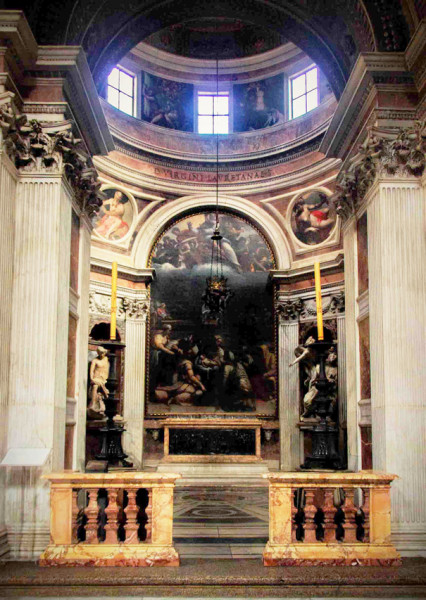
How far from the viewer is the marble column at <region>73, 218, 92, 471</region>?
37.1 ft

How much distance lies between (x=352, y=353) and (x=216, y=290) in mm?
9990

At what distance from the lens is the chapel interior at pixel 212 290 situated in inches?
313

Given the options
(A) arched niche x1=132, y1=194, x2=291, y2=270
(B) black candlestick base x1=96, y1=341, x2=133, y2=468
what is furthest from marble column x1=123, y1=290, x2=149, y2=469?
(B) black candlestick base x1=96, y1=341, x2=133, y2=468

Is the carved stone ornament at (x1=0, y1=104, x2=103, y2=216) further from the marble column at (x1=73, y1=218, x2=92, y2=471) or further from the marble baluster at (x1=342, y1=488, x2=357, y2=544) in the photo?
the marble baluster at (x1=342, y1=488, x2=357, y2=544)

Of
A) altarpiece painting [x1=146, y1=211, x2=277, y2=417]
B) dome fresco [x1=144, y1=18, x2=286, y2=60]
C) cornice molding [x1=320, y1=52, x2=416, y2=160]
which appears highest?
dome fresco [x1=144, y1=18, x2=286, y2=60]

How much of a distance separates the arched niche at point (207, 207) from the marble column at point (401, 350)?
1224 cm

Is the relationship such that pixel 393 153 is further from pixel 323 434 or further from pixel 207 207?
pixel 207 207

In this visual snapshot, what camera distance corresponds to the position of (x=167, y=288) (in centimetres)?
2217

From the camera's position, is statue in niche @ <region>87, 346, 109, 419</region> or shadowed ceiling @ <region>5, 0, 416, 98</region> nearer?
shadowed ceiling @ <region>5, 0, 416, 98</region>

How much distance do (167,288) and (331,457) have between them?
11.7 meters

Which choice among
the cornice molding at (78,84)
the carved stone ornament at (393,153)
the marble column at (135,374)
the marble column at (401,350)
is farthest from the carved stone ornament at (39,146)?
the marble column at (135,374)

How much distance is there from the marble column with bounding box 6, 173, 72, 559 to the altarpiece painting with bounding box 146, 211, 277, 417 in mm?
11741

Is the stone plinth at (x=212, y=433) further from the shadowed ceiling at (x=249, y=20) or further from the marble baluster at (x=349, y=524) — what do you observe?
the marble baluster at (x=349, y=524)

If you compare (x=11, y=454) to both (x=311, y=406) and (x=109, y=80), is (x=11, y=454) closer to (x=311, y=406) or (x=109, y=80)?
(x=311, y=406)
